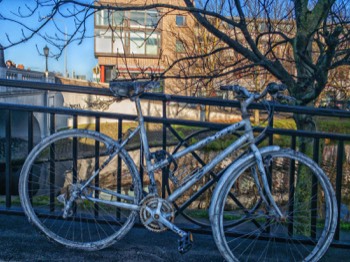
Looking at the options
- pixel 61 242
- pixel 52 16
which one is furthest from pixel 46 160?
pixel 52 16

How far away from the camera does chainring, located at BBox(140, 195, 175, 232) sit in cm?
248

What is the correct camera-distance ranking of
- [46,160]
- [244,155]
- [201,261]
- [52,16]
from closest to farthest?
[244,155] → [201,261] → [46,160] → [52,16]

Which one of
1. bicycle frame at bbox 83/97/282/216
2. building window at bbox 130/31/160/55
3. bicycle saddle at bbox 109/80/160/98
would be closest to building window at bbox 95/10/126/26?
building window at bbox 130/31/160/55

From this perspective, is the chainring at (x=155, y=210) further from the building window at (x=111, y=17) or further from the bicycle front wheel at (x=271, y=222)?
the building window at (x=111, y=17)

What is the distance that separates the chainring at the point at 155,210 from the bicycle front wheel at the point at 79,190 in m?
0.11

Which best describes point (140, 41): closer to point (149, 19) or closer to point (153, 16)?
point (149, 19)

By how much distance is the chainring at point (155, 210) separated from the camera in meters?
2.48

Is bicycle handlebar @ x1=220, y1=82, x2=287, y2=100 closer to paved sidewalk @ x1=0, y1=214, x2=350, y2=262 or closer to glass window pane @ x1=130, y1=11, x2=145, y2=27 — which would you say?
paved sidewalk @ x1=0, y1=214, x2=350, y2=262

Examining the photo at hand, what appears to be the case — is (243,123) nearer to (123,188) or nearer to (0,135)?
(123,188)

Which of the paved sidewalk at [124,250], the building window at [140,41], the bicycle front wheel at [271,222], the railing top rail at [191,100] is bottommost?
the paved sidewalk at [124,250]

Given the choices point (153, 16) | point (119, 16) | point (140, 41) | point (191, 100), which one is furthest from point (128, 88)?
point (140, 41)

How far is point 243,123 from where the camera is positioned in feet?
8.24

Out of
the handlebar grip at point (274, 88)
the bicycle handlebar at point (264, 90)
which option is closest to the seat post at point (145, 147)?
the bicycle handlebar at point (264, 90)

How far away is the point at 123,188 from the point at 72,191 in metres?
0.51
